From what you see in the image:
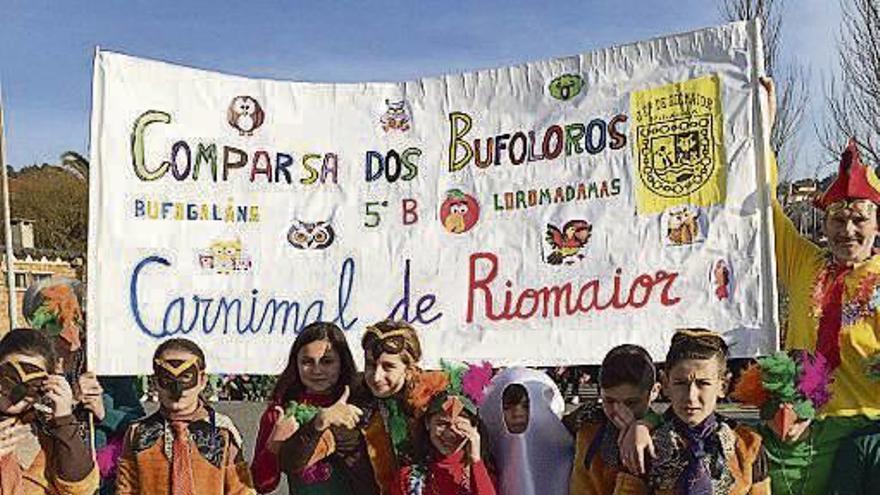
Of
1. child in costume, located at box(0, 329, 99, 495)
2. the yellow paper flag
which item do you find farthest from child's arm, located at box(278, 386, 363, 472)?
the yellow paper flag

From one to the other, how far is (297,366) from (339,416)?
301 mm

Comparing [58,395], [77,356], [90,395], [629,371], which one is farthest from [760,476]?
[77,356]

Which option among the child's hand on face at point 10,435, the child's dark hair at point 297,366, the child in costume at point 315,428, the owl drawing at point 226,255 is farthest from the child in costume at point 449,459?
the owl drawing at point 226,255

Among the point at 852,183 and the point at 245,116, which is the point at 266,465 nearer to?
the point at 245,116

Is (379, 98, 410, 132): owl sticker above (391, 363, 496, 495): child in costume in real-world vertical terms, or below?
above

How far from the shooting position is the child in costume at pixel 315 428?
11.8 ft

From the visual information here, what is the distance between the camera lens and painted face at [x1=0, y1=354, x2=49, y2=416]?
335 centimetres

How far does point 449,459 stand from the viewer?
11.6ft

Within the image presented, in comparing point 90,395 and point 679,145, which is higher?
point 679,145

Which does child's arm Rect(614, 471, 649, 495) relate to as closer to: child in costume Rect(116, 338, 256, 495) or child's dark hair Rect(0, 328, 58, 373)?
child in costume Rect(116, 338, 256, 495)

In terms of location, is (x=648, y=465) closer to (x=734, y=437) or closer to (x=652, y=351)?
(x=734, y=437)

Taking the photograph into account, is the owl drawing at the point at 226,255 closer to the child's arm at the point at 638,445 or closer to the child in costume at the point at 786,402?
the child's arm at the point at 638,445

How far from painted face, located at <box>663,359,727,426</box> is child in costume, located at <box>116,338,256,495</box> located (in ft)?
4.31

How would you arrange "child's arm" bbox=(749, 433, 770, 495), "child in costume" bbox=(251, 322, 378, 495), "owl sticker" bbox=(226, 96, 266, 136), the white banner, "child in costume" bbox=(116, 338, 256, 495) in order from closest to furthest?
"child's arm" bbox=(749, 433, 770, 495), "child in costume" bbox=(116, 338, 256, 495), "child in costume" bbox=(251, 322, 378, 495), the white banner, "owl sticker" bbox=(226, 96, 266, 136)
